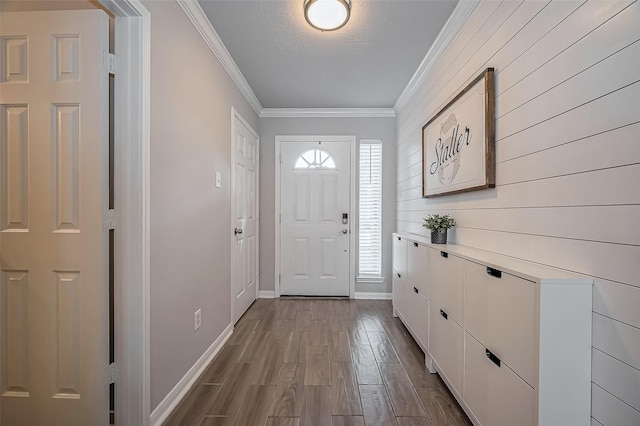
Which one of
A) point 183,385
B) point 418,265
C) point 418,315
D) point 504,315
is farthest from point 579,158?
point 183,385

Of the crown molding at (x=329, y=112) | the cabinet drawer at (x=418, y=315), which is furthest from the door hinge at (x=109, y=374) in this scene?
the crown molding at (x=329, y=112)

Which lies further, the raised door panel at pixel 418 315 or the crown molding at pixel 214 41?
the raised door panel at pixel 418 315

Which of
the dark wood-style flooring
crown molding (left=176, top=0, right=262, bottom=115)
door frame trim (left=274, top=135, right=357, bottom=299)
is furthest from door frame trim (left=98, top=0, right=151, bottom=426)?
door frame trim (left=274, top=135, right=357, bottom=299)

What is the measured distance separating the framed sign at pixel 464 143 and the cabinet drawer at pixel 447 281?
0.46 metres

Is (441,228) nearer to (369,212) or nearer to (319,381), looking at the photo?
(319,381)

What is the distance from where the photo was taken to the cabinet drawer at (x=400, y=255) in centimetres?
251

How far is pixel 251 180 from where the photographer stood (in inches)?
132

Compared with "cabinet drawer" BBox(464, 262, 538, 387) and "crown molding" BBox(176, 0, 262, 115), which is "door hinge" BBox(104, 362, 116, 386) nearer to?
"cabinet drawer" BBox(464, 262, 538, 387)

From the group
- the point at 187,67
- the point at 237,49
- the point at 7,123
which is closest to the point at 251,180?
the point at 237,49

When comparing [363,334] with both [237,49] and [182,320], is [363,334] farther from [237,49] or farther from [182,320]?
[237,49]

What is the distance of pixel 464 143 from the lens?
1.82 meters

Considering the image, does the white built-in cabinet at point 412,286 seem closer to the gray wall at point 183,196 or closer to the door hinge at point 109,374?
the gray wall at point 183,196

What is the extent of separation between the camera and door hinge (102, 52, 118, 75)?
4.13 feet

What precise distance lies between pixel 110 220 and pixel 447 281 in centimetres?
181
